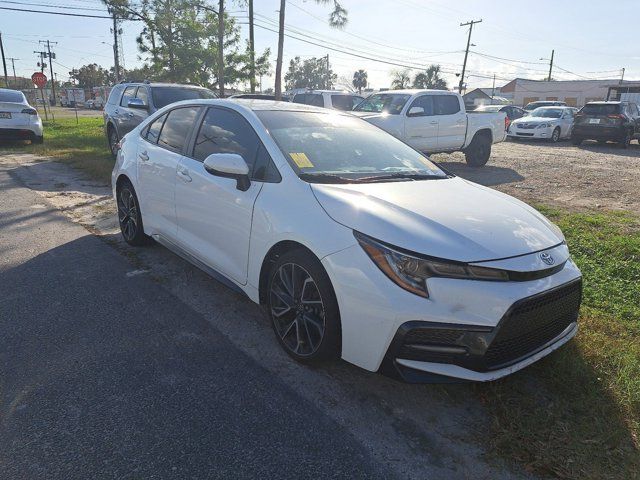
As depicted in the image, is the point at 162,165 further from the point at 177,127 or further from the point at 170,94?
the point at 170,94

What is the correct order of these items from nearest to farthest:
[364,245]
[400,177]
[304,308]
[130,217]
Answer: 1. [364,245]
2. [304,308]
3. [400,177]
4. [130,217]

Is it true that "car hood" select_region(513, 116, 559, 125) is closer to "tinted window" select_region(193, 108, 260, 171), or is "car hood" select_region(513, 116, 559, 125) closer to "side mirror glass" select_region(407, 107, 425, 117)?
"side mirror glass" select_region(407, 107, 425, 117)

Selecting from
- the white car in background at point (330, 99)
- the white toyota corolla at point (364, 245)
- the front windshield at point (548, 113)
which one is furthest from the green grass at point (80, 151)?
the front windshield at point (548, 113)

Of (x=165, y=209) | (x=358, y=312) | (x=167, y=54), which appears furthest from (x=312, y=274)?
(x=167, y=54)

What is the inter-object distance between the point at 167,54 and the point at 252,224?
22780 millimetres

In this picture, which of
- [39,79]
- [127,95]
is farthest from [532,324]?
[39,79]

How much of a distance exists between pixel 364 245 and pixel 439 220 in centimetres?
50

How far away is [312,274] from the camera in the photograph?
2.72 metres

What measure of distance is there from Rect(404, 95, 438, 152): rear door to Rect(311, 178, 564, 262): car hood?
7693 mm

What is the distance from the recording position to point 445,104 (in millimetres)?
11406

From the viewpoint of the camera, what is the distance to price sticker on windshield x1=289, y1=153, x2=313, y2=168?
321 cm

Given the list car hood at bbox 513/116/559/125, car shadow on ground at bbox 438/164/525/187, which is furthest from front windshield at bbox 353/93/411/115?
car hood at bbox 513/116/559/125

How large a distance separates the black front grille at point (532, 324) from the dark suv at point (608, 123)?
1775 centimetres

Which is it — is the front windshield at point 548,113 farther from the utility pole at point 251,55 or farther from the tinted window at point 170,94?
the tinted window at point 170,94
